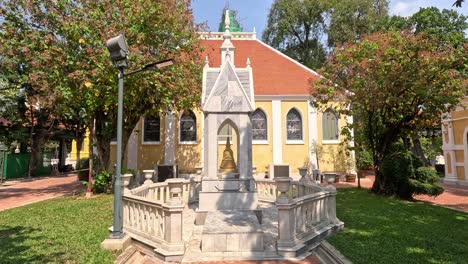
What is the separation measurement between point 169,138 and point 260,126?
663cm

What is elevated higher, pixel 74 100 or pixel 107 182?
pixel 74 100

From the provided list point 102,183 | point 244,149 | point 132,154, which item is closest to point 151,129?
point 132,154

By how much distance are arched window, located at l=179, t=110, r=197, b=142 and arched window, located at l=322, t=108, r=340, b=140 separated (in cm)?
947

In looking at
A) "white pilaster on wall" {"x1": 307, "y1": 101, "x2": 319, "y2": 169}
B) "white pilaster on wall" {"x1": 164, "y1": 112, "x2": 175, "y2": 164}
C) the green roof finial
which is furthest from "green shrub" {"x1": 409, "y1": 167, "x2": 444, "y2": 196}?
the green roof finial

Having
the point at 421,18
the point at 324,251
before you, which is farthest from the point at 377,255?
the point at 421,18

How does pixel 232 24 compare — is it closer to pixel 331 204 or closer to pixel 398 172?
pixel 398 172

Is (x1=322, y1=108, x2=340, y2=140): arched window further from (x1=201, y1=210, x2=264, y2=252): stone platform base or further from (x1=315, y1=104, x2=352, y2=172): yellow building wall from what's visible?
(x1=201, y1=210, x2=264, y2=252): stone platform base

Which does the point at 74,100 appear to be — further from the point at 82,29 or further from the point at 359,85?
the point at 359,85

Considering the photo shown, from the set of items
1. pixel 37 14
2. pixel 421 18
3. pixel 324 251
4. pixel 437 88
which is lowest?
pixel 324 251

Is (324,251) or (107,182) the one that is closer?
(324,251)

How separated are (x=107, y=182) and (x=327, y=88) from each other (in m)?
12.0

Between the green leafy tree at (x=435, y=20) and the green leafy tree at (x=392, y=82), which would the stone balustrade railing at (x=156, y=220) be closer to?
the green leafy tree at (x=392, y=82)

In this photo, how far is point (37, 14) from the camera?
1262 centimetres

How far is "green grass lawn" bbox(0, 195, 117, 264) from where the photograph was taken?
226 inches
